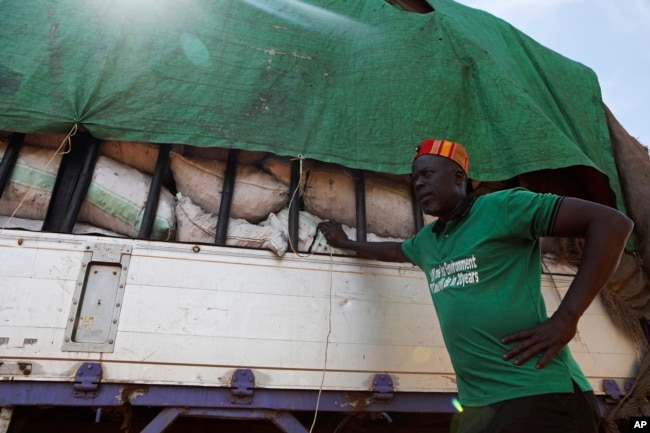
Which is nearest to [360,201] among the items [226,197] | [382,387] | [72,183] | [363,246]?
[363,246]

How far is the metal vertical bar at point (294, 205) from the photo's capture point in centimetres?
221

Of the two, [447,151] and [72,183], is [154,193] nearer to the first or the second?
[72,183]

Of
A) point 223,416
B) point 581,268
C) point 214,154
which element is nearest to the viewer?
point 581,268

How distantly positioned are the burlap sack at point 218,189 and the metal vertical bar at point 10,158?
2.49 feet

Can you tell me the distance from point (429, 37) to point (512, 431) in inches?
93.5

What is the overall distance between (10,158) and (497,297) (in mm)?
2389

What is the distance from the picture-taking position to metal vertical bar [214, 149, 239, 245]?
2.15m

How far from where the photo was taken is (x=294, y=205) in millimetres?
2332

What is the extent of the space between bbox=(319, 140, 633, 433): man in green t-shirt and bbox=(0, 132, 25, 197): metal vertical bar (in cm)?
214

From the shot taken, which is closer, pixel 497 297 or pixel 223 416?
pixel 497 297

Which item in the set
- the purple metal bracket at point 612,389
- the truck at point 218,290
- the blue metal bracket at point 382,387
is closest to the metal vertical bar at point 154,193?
the truck at point 218,290

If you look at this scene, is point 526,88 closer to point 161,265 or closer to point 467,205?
point 467,205

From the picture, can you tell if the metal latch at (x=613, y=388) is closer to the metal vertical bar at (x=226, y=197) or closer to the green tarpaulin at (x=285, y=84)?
the green tarpaulin at (x=285, y=84)

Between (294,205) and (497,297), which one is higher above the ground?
(294,205)
